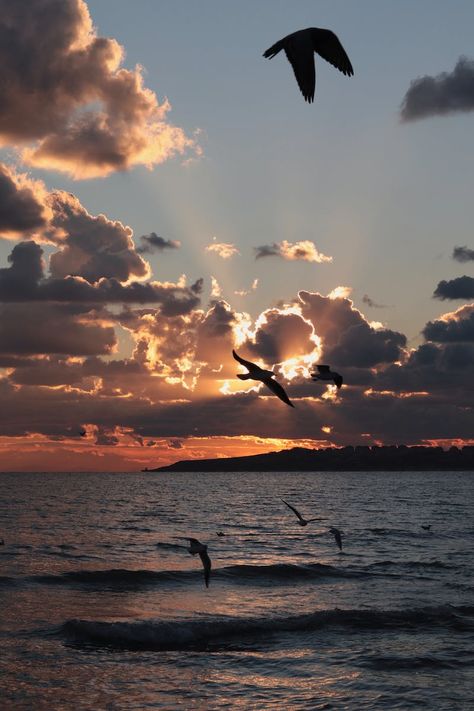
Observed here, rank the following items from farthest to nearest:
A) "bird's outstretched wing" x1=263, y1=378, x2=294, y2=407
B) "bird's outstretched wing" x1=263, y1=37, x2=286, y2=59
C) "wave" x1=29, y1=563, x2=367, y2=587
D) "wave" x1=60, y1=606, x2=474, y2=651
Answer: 1. "wave" x1=29, y1=563, x2=367, y2=587
2. "wave" x1=60, y1=606, x2=474, y2=651
3. "bird's outstretched wing" x1=263, y1=378, x2=294, y2=407
4. "bird's outstretched wing" x1=263, y1=37, x2=286, y2=59

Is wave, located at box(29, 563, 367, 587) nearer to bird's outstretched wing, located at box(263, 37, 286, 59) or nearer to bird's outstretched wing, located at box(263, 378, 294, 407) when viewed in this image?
bird's outstretched wing, located at box(263, 378, 294, 407)

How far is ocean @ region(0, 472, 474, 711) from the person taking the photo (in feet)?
56.2

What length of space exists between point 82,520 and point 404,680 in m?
55.8

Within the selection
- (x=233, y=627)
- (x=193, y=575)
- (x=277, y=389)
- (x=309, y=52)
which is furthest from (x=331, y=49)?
(x=193, y=575)

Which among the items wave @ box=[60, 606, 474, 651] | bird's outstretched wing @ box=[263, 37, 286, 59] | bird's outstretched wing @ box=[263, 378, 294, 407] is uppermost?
bird's outstretched wing @ box=[263, 37, 286, 59]

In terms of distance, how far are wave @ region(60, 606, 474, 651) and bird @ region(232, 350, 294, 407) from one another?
12556 mm

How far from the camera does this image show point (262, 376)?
1105 cm

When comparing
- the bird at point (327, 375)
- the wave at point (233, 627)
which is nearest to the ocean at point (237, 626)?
the wave at point (233, 627)

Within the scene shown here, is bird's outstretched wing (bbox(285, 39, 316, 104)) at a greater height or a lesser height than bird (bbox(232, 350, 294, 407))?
greater

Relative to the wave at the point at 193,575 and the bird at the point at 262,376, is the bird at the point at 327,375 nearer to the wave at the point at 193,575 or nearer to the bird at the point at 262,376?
the bird at the point at 262,376

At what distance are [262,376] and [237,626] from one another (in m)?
15.1

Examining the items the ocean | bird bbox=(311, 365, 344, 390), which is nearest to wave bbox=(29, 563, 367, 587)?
the ocean

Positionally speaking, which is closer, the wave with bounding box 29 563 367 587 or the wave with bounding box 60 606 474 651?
the wave with bounding box 60 606 474 651

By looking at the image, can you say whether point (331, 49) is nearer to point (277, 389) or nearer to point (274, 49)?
point (274, 49)
